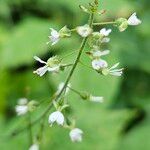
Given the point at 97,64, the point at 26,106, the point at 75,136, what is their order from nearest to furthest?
the point at 97,64 < the point at 75,136 < the point at 26,106

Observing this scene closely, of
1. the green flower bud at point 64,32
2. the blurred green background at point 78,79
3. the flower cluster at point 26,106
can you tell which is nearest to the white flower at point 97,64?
the green flower bud at point 64,32

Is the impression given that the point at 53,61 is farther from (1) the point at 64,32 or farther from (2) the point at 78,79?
(2) the point at 78,79

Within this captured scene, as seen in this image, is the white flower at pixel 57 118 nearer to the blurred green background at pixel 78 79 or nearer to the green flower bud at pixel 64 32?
the green flower bud at pixel 64 32

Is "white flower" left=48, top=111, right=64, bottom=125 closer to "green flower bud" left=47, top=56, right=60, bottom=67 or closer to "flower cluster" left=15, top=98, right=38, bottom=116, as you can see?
"green flower bud" left=47, top=56, right=60, bottom=67

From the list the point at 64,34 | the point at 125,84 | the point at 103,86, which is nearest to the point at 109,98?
the point at 103,86

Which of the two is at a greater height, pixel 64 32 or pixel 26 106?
pixel 26 106

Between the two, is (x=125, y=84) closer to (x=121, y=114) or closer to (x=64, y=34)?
(x=121, y=114)

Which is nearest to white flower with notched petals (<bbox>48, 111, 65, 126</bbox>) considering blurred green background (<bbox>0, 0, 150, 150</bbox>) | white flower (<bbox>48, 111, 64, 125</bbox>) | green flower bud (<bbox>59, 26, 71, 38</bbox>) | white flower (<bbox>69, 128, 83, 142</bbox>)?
white flower (<bbox>48, 111, 64, 125</bbox>)

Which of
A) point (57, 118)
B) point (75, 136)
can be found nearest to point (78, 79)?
point (75, 136)
